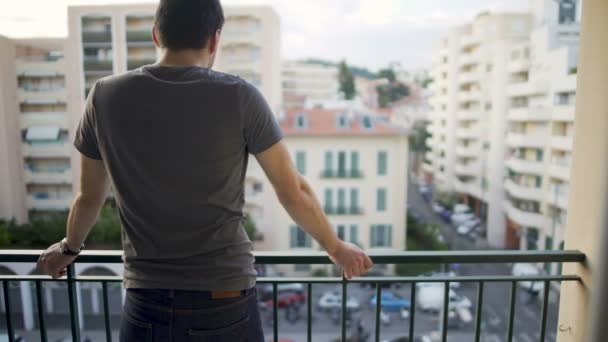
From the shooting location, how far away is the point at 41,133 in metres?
3.35

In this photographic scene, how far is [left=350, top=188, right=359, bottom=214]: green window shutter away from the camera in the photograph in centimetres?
485

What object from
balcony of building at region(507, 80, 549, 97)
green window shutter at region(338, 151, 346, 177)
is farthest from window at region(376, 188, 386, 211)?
balcony of building at region(507, 80, 549, 97)

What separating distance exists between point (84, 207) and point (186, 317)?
1.12 ft

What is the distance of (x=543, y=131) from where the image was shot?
11.4 feet

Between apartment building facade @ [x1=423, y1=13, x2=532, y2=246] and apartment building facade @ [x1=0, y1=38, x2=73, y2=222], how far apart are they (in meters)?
4.17

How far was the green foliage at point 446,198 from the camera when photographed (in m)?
5.01

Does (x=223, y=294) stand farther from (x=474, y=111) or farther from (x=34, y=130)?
(x=474, y=111)

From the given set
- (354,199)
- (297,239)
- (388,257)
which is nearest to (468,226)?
(354,199)

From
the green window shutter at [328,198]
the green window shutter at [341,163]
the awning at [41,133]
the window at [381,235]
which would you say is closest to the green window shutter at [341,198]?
the green window shutter at [328,198]

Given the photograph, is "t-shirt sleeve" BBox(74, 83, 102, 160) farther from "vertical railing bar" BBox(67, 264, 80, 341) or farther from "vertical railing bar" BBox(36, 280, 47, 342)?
"vertical railing bar" BBox(36, 280, 47, 342)

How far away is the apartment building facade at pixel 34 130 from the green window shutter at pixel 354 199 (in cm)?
300

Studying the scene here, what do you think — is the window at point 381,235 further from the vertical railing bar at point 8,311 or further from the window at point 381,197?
the vertical railing bar at point 8,311

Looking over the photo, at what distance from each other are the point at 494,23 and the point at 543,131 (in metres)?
2.22

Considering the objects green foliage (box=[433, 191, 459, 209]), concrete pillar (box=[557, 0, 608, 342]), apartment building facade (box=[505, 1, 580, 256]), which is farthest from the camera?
green foliage (box=[433, 191, 459, 209])
